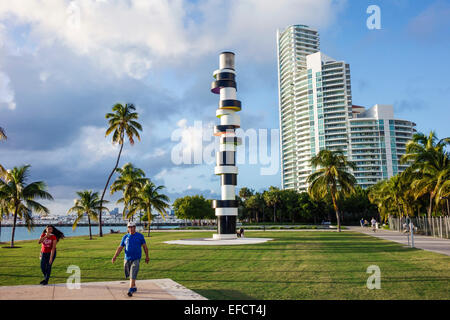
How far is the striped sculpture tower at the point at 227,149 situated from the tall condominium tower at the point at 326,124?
10786cm

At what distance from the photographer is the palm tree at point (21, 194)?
28.1m

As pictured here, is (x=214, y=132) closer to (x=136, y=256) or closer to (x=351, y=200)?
(x=136, y=256)

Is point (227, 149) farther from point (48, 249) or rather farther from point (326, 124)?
point (326, 124)

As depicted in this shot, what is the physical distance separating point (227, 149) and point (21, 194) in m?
18.3

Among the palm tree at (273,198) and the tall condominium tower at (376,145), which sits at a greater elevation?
the tall condominium tower at (376,145)

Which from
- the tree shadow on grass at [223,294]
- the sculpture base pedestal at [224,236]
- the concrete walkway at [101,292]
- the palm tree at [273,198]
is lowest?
the sculpture base pedestal at [224,236]

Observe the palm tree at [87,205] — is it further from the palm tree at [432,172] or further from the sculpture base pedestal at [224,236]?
the palm tree at [432,172]

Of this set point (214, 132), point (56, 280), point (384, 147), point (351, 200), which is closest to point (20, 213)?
point (214, 132)

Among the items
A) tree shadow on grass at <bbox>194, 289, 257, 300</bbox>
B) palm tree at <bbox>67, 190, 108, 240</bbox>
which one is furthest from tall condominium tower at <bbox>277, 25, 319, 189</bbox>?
tree shadow on grass at <bbox>194, 289, 257, 300</bbox>

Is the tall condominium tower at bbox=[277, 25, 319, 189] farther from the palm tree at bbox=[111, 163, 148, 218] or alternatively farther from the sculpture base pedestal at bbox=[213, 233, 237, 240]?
the sculpture base pedestal at bbox=[213, 233, 237, 240]

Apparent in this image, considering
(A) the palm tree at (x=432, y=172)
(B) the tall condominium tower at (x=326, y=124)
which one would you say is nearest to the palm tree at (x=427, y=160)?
(A) the palm tree at (x=432, y=172)

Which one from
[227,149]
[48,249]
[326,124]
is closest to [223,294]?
[48,249]
